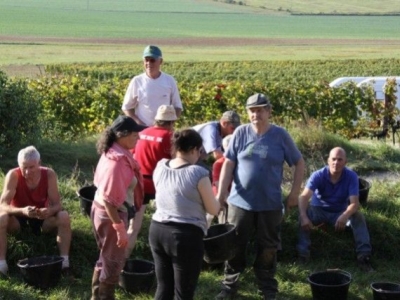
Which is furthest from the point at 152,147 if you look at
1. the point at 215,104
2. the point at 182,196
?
the point at 215,104

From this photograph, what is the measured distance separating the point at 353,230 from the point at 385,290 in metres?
1.11

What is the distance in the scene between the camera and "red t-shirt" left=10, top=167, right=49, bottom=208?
7094 mm

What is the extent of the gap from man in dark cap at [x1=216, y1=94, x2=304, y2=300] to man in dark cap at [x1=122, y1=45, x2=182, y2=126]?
6.29ft

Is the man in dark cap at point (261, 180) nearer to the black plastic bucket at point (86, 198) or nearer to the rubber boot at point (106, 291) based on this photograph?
the rubber boot at point (106, 291)

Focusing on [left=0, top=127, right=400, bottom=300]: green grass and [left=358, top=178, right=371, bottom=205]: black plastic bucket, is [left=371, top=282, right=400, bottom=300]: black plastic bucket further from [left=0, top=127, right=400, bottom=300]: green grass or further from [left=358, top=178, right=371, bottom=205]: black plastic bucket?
[left=358, top=178, right=371, bottom=205]: black plastic bucket

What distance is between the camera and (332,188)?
7742mm

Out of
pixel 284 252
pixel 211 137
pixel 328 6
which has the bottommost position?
pixel 328 6

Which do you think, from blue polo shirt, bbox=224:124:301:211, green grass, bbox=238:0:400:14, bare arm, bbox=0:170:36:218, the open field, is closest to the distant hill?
green grass, bbox=238:0:400:14

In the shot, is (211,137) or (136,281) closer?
(136,281)

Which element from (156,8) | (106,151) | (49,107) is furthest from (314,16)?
(106,151)

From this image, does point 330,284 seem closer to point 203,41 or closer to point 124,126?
point 124,126

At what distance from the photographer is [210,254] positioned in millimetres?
6434

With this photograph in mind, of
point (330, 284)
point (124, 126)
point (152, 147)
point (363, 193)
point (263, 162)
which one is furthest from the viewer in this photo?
point (363, 193)

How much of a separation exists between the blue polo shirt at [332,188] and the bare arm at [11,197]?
104 inches
